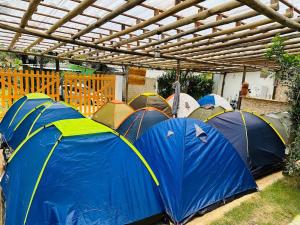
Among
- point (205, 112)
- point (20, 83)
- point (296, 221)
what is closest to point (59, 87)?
point (20, 83)

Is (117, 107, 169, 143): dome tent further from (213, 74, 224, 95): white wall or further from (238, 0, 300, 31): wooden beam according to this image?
(213, 74, 224, 95): white wall

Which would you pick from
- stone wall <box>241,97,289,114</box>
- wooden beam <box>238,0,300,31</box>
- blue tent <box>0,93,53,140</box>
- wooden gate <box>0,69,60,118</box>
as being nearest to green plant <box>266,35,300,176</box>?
wooden beam <box>238,0,300,31</box>

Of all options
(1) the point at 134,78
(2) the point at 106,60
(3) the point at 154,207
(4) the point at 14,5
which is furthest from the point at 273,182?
(1) the point at 134,78

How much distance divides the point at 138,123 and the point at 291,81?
10.2ft

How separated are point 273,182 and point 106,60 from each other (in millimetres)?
8272

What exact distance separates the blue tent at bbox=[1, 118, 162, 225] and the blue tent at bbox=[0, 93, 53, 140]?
2554 millimetres

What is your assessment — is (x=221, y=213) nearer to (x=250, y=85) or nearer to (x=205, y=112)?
(x=205, y=112)

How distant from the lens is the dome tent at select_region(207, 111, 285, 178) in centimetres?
427

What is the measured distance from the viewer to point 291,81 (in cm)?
391

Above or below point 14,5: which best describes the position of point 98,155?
below

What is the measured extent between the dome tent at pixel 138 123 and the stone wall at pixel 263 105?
15.8 ft

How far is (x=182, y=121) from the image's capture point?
3633 mm

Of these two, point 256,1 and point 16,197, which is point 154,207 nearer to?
point 16,197

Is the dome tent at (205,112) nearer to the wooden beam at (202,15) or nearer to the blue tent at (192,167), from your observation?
the blue tent at (192,167)
